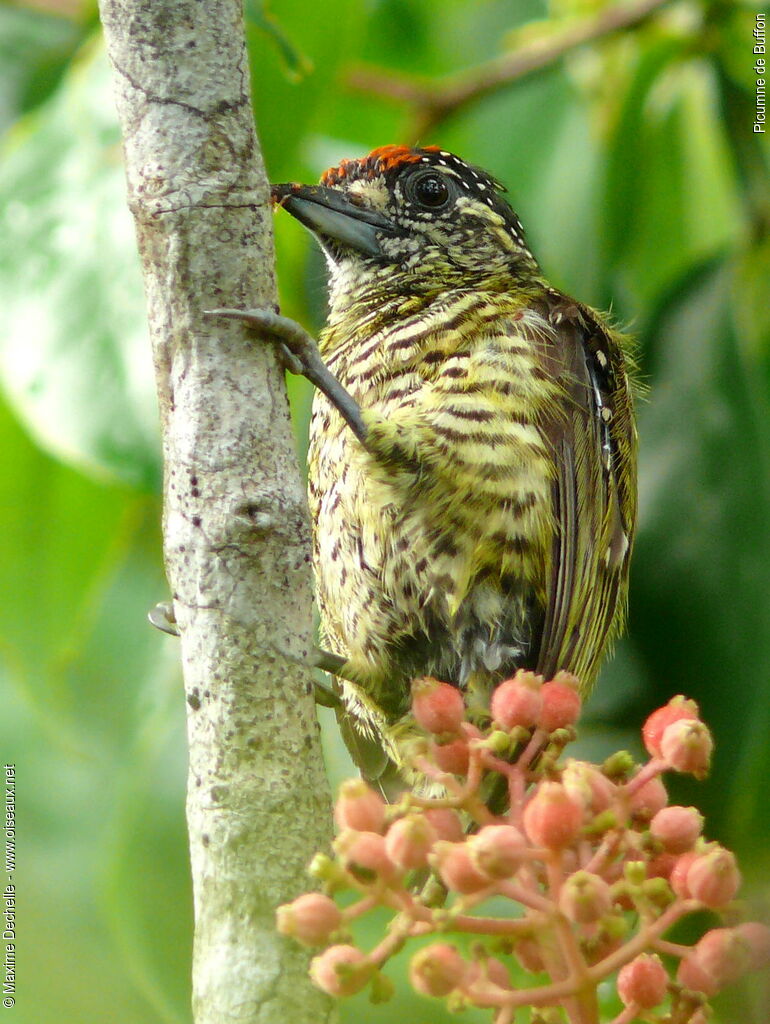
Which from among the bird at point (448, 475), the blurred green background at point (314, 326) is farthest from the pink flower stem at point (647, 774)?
the bird at point (448, 475)

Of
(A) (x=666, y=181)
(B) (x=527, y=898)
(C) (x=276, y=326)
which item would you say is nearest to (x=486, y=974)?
(B) (x=527, y=898)

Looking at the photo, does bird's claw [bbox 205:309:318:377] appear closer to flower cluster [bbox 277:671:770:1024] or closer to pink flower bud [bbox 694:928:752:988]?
flower cluster [bbox 277:671:770:1024]

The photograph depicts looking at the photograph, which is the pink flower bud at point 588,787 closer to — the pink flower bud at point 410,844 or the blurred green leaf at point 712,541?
the pink flower bud at point 410,844

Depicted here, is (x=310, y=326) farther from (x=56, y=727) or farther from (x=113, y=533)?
(x=56, y=727)

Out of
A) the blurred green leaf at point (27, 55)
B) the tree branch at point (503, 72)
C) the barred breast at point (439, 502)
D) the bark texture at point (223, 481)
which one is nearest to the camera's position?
the bark texture at point (223, 481)

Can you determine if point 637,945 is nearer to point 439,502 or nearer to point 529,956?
point 529,956

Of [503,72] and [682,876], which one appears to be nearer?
[682,876]
